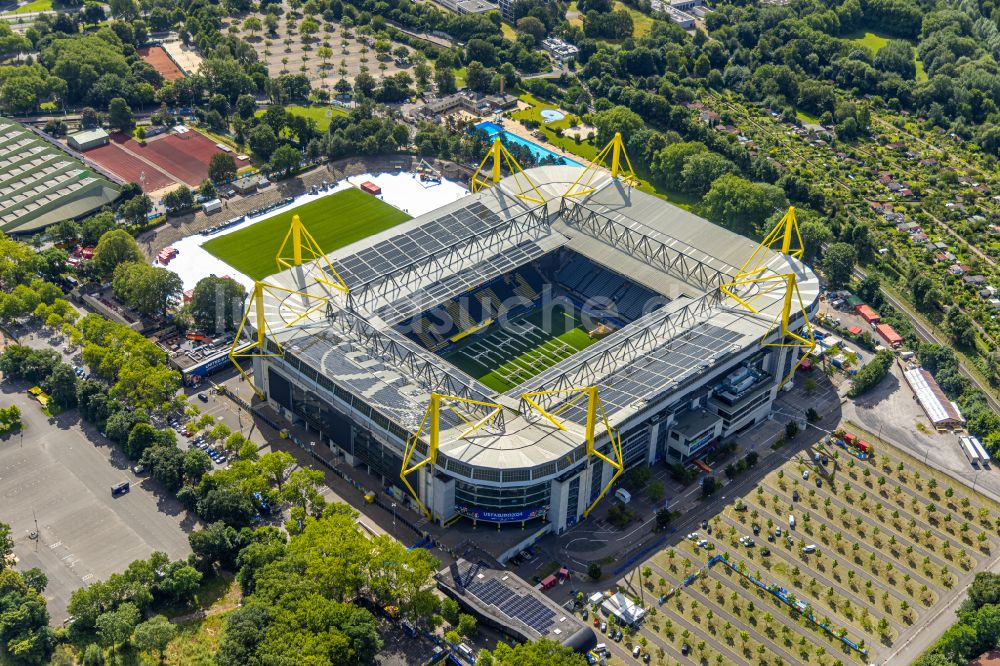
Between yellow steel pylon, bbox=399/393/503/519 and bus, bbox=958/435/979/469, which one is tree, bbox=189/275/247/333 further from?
bus, bbox=958/435/979/469

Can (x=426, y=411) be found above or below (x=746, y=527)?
above

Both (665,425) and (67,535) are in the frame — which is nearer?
(67,535)

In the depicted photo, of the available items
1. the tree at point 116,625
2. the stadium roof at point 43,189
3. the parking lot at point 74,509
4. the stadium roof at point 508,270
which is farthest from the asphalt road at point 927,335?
the stadium roof at point 43,189

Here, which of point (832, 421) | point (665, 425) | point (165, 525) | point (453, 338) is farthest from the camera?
point (453, 338)

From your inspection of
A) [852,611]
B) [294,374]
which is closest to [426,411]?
[294,374]

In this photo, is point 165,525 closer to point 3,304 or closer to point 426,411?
point 426,411

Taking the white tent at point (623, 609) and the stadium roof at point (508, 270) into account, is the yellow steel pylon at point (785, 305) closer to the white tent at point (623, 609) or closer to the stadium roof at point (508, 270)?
the stadium roof at point (508, 270)
